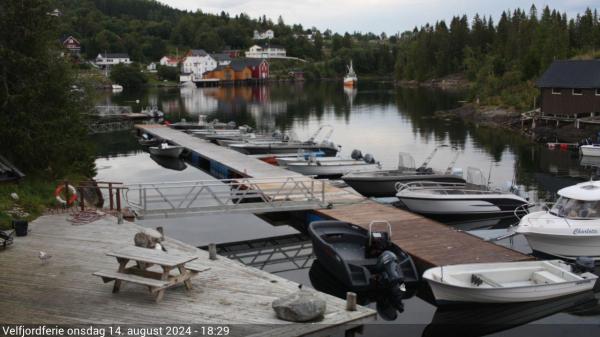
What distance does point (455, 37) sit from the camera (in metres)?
131

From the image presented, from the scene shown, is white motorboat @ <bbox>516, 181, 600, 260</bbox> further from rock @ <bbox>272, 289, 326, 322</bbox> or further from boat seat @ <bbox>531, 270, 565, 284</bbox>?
rock @ <bbox>272, 289, 326, 322</bbox>

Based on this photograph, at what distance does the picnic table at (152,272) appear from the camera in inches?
445

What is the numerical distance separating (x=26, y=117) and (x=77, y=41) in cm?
16250

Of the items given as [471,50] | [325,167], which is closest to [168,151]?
[325,167]

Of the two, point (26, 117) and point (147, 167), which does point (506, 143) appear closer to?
point (147, 167)

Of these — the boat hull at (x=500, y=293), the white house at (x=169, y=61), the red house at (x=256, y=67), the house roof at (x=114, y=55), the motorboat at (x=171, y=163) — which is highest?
the house roof at (x=114, y=55)

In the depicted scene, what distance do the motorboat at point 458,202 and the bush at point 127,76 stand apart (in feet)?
407

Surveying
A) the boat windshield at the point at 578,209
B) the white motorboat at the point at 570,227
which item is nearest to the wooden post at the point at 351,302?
the white motorboat at the point at 570,227

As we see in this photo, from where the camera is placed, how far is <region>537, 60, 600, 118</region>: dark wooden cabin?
161 feet

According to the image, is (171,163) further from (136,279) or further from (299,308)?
(299,308)

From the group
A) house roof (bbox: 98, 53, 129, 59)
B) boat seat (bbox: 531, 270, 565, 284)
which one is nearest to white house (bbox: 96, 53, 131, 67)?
house roof (bbox: 98, 53, 129, 59)

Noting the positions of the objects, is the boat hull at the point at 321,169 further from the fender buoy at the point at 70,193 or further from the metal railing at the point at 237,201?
the fender buoy at the point at 70,193

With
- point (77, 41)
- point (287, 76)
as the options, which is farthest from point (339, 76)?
point (77, 41)

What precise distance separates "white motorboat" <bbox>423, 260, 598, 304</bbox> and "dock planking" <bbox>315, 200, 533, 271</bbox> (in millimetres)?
942
